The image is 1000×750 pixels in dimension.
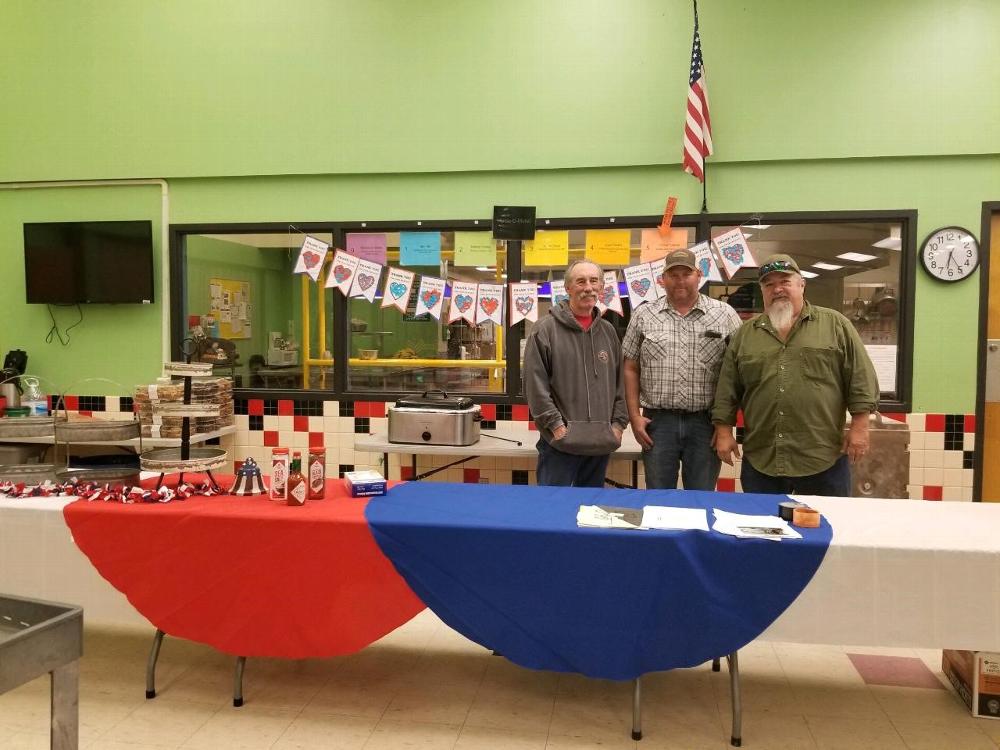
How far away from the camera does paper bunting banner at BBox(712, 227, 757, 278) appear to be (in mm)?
4273

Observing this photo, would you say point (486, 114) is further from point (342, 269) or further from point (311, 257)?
point (311, 257)

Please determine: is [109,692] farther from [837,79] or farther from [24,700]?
[837,79]

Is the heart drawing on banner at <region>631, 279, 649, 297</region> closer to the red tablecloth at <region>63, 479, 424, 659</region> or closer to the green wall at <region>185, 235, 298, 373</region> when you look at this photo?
the green wall at <region>185, 235, 298, 373</region>

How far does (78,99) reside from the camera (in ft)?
15.8

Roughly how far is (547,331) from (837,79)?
8.09 ft

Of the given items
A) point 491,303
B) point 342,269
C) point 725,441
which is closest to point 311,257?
point 342,269

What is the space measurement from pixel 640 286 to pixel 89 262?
363cm

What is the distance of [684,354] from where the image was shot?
11.1 ft

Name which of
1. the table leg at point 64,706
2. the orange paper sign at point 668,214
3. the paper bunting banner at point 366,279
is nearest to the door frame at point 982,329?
the orange paper sign at point 668,214

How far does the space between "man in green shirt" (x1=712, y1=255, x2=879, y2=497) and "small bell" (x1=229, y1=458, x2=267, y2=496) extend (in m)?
2.07

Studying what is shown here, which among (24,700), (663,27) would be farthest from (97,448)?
(663,27)

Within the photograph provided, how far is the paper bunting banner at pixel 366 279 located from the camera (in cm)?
468

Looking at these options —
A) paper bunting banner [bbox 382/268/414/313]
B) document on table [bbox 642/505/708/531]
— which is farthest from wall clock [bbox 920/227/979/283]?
paper bunting banner [bbox 382/268/414/313]

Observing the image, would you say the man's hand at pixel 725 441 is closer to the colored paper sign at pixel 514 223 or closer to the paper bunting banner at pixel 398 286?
the colored paper sign at pixel 514 223
